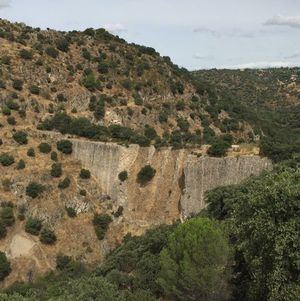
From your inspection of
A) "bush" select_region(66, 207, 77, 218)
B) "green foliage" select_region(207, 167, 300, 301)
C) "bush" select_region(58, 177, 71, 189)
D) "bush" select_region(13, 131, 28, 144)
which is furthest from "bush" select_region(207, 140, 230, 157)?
"green foliage" select_region(207, 167, 300, 301)

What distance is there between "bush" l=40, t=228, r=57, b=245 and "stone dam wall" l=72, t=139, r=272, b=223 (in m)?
6.97

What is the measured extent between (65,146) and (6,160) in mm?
5864

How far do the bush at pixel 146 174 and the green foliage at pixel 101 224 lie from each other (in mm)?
4476

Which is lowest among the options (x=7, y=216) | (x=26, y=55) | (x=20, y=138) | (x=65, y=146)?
(x=7, y=216)

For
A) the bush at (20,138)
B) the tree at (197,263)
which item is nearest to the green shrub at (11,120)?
the bush at (20,138)

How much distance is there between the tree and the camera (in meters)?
22.5

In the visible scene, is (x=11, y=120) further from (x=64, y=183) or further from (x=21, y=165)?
(x=64, y=183)

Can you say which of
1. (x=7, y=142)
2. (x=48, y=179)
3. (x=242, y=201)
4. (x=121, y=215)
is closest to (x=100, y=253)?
(x=121, y=215)

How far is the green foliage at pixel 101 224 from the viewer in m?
47.6

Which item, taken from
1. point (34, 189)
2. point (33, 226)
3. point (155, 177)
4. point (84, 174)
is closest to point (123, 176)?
point (155, 177)

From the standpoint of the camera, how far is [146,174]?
48.7 meters

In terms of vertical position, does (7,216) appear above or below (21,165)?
below

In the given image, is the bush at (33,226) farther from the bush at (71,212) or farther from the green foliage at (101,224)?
the green foliage at (101,224)

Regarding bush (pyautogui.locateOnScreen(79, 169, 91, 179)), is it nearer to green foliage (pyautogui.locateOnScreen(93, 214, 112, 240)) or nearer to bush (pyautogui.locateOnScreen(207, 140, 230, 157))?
green foliage (pyautogui.locateOnScreen(93, 214, 112, 240))
